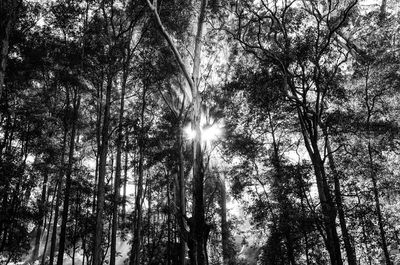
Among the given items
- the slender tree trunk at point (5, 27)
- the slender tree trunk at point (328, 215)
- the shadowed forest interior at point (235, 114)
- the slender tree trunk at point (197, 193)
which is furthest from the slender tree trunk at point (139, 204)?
the slender tree trunk at point (328, 215)

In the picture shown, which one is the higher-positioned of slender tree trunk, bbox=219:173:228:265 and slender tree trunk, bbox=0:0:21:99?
slender tree trunk, bbox=0:0:21:99

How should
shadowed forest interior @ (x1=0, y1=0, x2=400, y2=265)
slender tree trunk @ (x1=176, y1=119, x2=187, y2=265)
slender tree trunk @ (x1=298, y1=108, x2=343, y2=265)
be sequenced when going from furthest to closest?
slender tree trunk @ (x1=176, y1=119, x2=187, y2=265) → shadowed forest interior @ (x1=0, y1=0, x2=400, y2=265) → slender tree trunk @ (x1=298, y1=108, x2=343, y2=265)

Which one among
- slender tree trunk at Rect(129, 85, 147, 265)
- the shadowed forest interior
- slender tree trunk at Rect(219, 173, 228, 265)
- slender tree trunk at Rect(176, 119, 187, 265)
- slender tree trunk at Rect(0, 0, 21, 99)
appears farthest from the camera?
slender tree trunk at Rect(219, 173, 228, 265)

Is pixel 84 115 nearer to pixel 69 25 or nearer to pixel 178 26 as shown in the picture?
pixel 69 25

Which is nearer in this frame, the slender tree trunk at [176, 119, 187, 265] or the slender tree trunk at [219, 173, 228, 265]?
the slender tree trunk at [176, 119, 187, 265]

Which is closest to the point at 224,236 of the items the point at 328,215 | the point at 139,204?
the point at 139,204

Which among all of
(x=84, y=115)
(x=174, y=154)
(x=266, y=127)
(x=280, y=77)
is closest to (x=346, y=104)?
(x=266, y=127)

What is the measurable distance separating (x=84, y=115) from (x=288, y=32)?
1655 centimetres

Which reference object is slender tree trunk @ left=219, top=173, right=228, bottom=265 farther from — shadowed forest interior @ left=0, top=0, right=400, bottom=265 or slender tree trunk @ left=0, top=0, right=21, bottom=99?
slender tree trunk @ left=0, top=0, right=21, bottom=99

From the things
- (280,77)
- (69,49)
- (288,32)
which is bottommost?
(280,77)

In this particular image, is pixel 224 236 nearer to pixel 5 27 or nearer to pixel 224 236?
pixel 224 236

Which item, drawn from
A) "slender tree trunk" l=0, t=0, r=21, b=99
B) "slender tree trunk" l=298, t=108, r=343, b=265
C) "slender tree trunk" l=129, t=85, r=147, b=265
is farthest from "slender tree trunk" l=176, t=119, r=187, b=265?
"slender tree trunk" l=0, t=0, r=21, b=99

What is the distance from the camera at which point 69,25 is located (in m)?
13.5

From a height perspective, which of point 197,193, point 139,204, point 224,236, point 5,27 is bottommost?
point 224,236
